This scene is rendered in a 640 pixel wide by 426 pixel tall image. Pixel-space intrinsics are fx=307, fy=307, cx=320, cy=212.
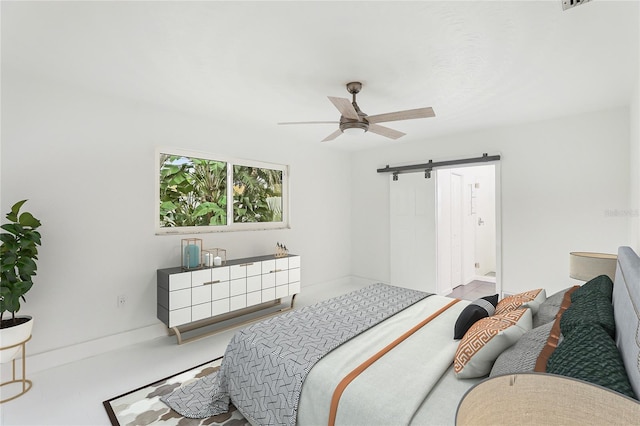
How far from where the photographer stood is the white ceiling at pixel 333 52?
187 cm

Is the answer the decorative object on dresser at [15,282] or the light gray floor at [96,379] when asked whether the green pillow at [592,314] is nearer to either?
the light gray floor at [96,379]

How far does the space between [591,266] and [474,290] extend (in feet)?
10.4

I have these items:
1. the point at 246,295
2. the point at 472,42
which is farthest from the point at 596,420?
the point at 246,295

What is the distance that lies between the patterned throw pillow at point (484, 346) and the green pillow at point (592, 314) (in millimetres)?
226

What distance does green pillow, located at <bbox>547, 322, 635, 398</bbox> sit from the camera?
784 mm

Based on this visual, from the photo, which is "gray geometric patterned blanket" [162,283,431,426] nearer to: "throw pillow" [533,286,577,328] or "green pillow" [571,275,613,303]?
"throw pillow" [533,286,577,328]

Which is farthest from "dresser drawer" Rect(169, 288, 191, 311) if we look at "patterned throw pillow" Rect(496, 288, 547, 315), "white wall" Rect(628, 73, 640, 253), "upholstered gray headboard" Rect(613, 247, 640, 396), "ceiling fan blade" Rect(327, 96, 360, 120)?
"white wall" Rect(628, 73, 640, 253)

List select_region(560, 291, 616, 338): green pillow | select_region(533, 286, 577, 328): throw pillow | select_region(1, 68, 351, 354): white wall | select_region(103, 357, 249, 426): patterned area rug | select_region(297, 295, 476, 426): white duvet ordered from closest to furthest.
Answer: select_region(560, 291, 616, 338): green pillow
select_region(297, 295, 476, 426): white duvet
select_region(533, 286, 577, 328): throw pillow
select_region(103, 357, 249, 426): patterned area rug
select_region(1, 68, 351, 354): white wall

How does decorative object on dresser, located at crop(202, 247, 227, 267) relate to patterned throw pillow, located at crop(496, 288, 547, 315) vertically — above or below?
above

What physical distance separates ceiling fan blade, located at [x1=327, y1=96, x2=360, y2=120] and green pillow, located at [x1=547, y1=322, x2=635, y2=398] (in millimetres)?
1958

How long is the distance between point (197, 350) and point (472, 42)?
3625mm

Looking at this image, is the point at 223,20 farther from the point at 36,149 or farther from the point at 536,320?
the point at 536,320

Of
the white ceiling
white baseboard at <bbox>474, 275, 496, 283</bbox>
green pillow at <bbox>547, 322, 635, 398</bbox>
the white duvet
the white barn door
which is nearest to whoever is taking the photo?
green pillow at <bbox>547, 322, 635, 398</bbox>

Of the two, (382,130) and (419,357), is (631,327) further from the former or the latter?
(382,130)
